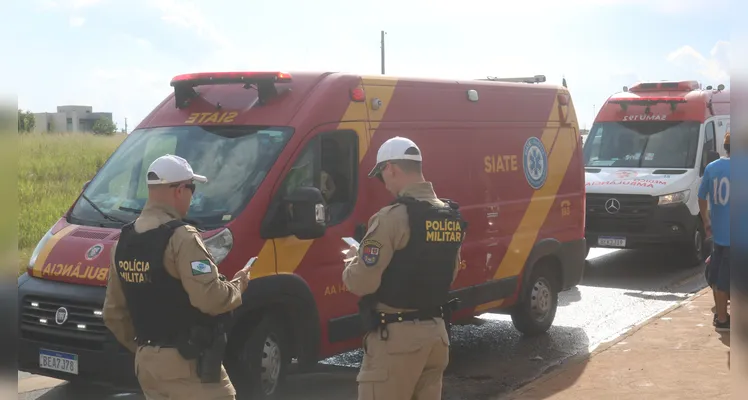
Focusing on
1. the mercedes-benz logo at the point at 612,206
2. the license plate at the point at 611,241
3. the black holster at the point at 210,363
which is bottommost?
the license plate at the point at 611,241

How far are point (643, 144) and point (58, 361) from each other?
33.6 ft

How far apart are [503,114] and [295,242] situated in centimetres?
295

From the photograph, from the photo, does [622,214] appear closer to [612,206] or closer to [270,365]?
[612,206]

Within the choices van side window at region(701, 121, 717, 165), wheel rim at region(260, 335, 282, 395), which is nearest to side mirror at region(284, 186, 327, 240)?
wheel rim at region(260, 335, 282, 395)

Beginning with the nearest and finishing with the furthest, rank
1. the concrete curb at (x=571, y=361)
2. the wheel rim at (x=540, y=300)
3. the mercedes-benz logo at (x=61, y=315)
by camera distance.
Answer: the mercedes-benz logo at (x=61, y=315) < the concrete curb at (x=571, y=361) < the wheel rim at (x=540, y=300)

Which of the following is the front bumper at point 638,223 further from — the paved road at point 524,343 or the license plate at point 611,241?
the paved road at point 524,343

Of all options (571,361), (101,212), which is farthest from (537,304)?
(101,212)

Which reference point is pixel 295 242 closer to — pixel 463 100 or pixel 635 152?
pixel 463 100

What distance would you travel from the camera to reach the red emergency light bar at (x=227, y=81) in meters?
6.58

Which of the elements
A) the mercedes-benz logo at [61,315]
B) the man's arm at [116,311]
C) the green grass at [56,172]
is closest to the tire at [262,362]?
the mercedes-benz logo at [61,315]

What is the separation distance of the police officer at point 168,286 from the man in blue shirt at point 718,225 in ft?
17.7

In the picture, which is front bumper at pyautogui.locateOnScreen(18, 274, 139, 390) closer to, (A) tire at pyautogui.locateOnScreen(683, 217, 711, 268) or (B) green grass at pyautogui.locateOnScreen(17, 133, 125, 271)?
(B) green grass at pyautogui.locateOnScreen(17, 133, 125, 271)

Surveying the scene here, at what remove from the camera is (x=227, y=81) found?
676 cm

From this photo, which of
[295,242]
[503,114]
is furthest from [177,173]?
[503,114]
